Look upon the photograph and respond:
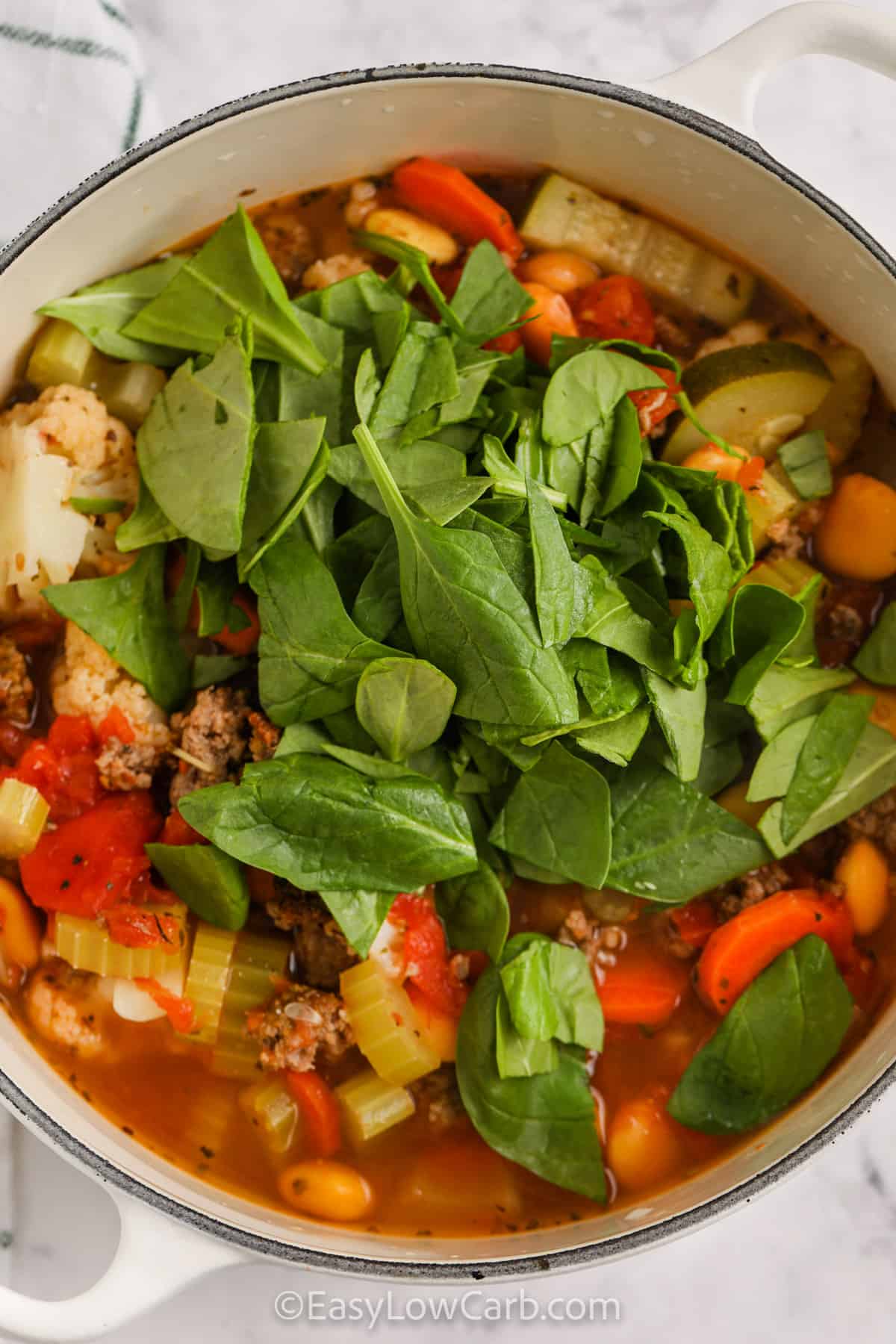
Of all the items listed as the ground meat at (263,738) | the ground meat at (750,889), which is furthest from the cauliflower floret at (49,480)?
the ground meat at (750,889)

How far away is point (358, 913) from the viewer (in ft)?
7.55

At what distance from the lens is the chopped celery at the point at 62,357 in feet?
8.20

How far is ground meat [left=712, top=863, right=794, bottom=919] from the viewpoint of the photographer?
254cm

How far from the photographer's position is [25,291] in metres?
2.44

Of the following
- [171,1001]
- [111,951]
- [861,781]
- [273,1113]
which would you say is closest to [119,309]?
[111,951]

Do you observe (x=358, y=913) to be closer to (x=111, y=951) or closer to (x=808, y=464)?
(x=111, y=951)

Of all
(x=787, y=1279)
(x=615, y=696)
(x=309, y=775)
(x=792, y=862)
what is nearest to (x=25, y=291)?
(x=309, y=775)

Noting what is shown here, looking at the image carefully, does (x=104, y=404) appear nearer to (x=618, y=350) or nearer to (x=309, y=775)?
(x=309, y=775)

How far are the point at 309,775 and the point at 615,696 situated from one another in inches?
23.0

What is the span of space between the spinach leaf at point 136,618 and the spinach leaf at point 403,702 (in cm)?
48

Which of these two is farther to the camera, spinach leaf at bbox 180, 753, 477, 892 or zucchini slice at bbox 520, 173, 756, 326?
zucchini slice at bbox 520, 173, 756, 326

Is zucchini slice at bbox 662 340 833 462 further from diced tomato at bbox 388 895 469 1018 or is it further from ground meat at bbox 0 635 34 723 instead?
ground meat at bbox 0 635 34 723

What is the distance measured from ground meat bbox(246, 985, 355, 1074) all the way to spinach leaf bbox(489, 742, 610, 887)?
1.60 feet

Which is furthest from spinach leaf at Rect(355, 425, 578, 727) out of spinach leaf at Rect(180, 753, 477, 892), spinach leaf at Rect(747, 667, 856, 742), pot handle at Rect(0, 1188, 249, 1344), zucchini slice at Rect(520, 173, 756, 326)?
pot handle at Rect(0, 1188, 249, 1344)
